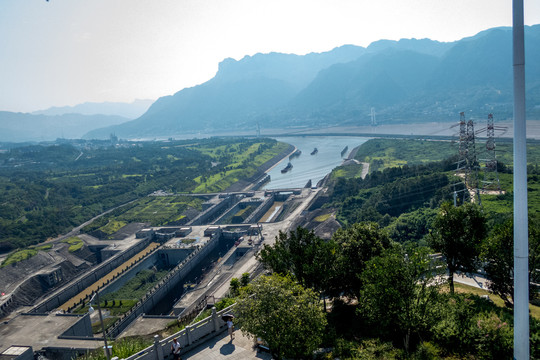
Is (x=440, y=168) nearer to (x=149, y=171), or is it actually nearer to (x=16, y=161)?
(x=149, y=171)

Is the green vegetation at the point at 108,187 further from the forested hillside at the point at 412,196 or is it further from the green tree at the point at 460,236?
the green tree at the point at 460,236

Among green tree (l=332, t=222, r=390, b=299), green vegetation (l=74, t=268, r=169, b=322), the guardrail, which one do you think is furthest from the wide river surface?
the guardrail

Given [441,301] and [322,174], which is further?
[322,174]

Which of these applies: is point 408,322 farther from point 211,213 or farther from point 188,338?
point 211,213

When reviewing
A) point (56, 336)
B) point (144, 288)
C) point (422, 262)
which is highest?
point (422, 262)

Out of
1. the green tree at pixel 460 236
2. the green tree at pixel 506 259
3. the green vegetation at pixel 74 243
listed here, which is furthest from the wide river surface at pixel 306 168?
the green tree at pixel 506 259

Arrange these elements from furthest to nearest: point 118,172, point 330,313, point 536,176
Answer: point 118,172 → point 536,176 → point 330,313

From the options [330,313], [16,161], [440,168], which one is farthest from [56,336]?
[16,161]
